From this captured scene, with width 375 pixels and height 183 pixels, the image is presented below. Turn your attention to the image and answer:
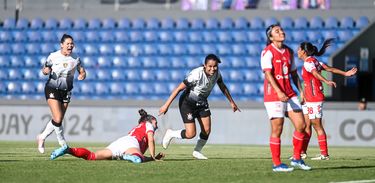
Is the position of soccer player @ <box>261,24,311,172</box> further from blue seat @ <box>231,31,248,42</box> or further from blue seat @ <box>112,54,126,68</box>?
blue seat @ <box>112,54,126,68</box>

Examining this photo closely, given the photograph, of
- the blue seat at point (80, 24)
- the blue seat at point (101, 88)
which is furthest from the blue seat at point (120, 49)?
the blue seat at point (80, 24)

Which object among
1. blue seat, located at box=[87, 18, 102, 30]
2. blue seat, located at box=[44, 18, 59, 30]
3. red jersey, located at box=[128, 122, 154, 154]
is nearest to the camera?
red jersey, located at box=[128, 122, 154, 154]

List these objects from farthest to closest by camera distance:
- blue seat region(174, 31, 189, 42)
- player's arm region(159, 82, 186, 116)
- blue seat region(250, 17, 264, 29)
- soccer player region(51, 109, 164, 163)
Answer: blue seat region(174, 31, 189, 42), blue seat region(250, 17, 264, 29), player's arm region(159, 82, 186, 116), soccer player region(51, 109, 164, 163)

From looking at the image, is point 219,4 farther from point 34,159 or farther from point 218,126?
point 34,159

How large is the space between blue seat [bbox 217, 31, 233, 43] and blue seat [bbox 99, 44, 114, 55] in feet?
12.8

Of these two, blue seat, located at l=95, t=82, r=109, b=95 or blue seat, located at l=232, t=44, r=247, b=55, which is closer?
blue seat, located at l=95, t=82, r=109, b=95

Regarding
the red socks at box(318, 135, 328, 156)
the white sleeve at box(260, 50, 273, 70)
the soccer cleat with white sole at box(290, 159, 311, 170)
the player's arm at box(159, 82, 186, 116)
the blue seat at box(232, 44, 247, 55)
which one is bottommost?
the red socks at box(318, 135, 328, 156)

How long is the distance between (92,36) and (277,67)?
22.2 metres

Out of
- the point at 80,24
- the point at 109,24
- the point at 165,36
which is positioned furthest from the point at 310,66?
the point at 80,24

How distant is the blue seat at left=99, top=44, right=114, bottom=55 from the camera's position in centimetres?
3556

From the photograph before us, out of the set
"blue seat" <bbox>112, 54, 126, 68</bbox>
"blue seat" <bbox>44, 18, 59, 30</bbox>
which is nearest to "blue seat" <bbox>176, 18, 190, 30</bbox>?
"blue seat" <bbox>112, 54, 126, 68</bbox>

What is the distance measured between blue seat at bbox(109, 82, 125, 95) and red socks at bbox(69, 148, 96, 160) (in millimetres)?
17860

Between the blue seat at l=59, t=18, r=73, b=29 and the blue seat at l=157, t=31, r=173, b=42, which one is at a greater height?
the blue seat at l=59, t=18, r=73, b=29

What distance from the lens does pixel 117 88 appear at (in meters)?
34.2
